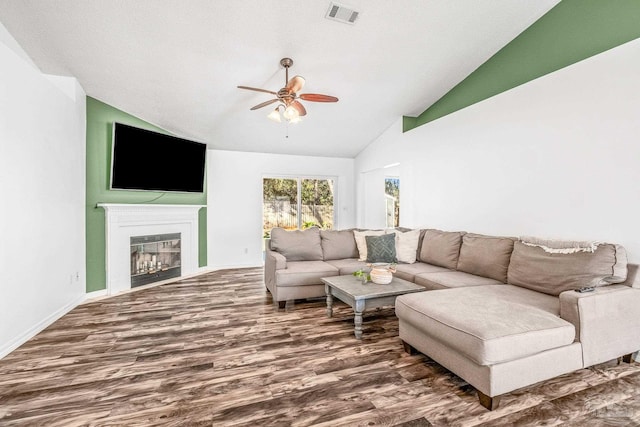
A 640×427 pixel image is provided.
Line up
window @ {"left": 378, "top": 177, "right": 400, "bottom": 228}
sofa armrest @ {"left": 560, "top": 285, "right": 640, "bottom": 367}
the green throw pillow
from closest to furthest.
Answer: sofa armrest @ {"left": 560, "top": 285, "right": 640, "bottom": 367}, the green throw pillow, window @ {"left": 378, "top": 177, "right": 400, "bottom": 228}

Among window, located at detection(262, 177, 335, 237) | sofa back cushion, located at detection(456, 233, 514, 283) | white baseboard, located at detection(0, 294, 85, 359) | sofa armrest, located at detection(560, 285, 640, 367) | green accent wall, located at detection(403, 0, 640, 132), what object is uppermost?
green accent wall, located at detection(403, 0, 640, 132)

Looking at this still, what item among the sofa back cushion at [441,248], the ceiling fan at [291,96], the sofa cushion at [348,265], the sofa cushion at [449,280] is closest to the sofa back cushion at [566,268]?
the sofa cushion at [449,280]

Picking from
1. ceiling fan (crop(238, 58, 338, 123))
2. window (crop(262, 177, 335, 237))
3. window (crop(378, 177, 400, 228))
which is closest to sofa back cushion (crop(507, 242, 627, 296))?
ceiling fan (crop(238, 58, 338, 123))

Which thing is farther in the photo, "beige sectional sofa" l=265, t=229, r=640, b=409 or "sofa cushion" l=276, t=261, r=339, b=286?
"sofa cushion" l=276, t=261, r=339, b=286

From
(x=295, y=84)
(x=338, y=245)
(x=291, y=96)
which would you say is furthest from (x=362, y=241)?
(x=295, y=84)

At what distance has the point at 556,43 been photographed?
3.27m

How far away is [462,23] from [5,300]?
5095 millimetres

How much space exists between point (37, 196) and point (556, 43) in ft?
18.0

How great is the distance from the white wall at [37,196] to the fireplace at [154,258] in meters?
0.77

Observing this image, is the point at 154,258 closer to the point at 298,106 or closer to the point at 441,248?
the point at 298,106

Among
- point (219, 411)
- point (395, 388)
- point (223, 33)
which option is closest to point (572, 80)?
point (395, 388)

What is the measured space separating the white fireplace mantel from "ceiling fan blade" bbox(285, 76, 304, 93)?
3025mm

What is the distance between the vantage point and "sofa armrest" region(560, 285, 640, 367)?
2.08 m

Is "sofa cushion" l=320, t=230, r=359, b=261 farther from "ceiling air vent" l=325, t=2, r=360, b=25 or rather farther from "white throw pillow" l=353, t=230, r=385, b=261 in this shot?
"ceiling air vent" l=325, t=2, r=360, b=25
